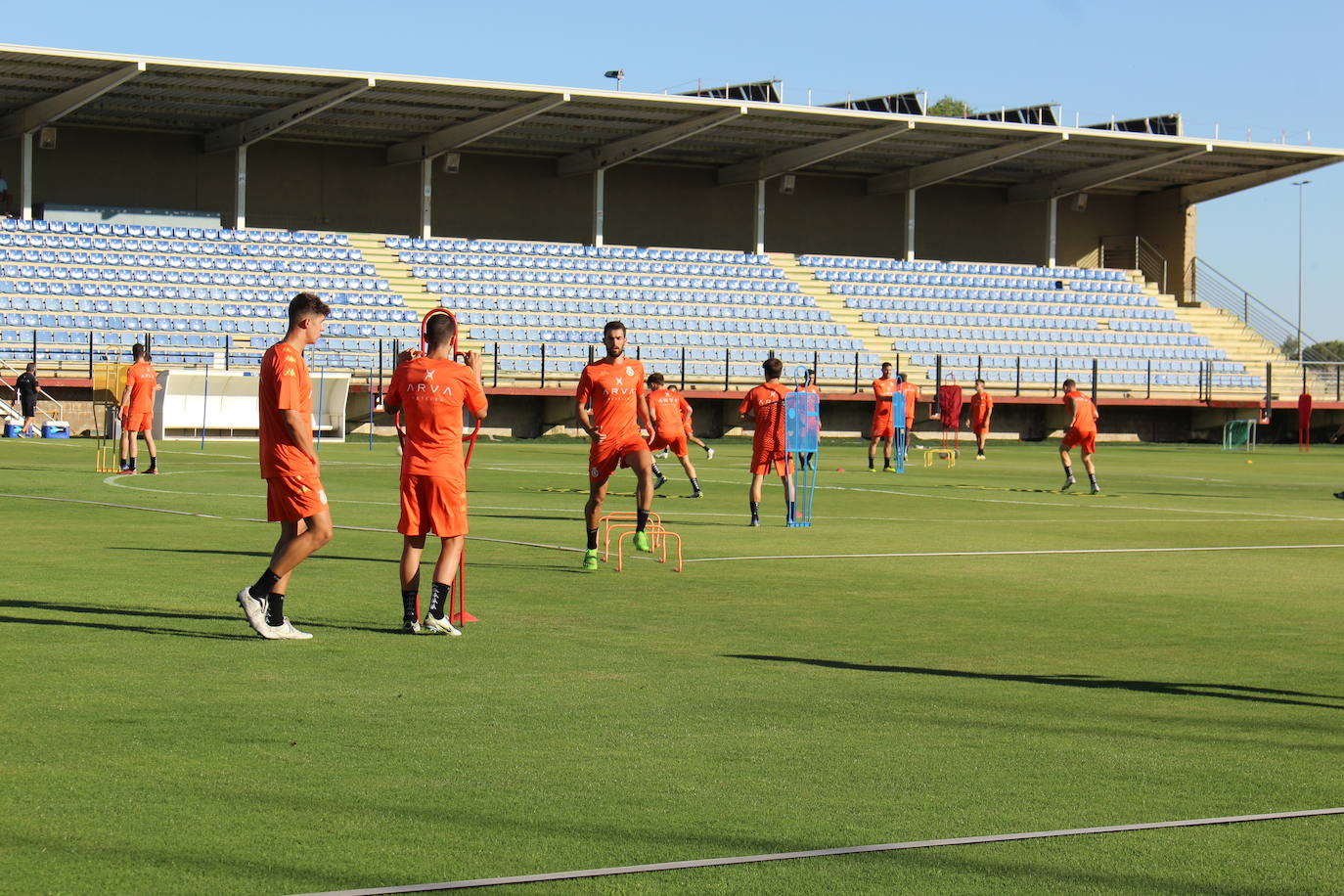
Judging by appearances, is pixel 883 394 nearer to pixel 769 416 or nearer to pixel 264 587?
pixel 769 416

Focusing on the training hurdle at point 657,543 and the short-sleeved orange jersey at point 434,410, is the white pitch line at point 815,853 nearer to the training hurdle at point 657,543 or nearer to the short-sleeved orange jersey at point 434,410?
the short-sleeved orange jersey at point 434,410

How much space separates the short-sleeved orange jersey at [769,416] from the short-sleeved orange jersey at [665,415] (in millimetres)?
5371

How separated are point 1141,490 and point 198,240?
32757mm

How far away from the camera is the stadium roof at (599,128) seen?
160ft

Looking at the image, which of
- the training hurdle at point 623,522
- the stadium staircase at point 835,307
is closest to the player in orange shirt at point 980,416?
the stadium staircase at point 835,307

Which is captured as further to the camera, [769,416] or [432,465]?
[769,416]

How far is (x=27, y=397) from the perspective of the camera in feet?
129

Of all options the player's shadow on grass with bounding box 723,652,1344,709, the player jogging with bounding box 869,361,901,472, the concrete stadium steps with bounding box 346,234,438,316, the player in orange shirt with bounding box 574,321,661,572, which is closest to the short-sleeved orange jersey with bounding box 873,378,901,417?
the player jogging with bounding box 869,361,901,472

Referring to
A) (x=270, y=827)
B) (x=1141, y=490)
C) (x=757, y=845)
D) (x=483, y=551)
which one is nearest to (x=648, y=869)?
(x=757, y=845)

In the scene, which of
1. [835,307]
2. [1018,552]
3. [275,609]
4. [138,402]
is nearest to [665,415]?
[138,402]

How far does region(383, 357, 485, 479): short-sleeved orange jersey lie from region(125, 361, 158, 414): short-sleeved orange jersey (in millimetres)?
16299

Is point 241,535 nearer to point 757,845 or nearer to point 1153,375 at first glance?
point 757,845

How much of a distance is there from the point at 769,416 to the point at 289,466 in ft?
32.6

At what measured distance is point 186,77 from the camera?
158 ft
